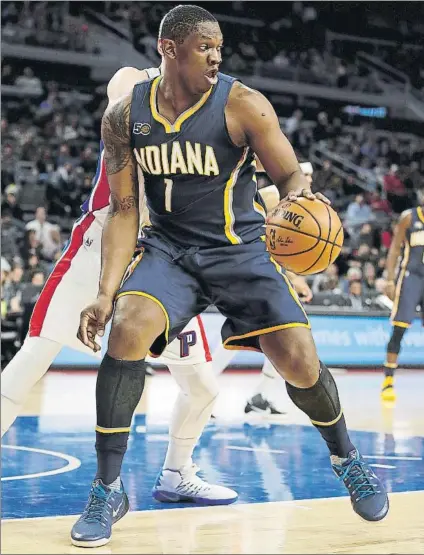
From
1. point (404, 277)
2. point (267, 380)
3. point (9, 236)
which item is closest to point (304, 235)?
point (267, 380)

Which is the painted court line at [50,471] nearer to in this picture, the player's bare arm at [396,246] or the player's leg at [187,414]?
the player's leg at [187,414]

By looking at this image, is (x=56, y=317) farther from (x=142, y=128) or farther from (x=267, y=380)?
(x=267, y=380)

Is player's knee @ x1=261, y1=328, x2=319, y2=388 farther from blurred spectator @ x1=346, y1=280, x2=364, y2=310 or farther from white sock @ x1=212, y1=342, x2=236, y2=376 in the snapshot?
blurred spectator @ x1=346, y1=280, x2=364, y2=310

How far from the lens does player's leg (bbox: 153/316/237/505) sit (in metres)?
4.77

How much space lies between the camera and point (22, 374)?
15.2 ft

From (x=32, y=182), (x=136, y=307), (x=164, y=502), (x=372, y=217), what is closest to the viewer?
(x=136, y=307)

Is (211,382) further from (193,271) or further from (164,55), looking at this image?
(164,55)

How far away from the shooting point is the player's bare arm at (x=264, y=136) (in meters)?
3.89

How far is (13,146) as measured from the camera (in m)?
19.8

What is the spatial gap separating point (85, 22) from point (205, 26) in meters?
21.1

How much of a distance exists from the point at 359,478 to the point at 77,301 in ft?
5.34

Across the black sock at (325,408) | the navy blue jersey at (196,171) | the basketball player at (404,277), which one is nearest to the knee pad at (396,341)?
the basketball player at (404,277)

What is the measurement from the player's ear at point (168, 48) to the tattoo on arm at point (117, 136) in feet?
0.86

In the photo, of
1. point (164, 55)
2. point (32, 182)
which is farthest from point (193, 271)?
point (32, 182)
